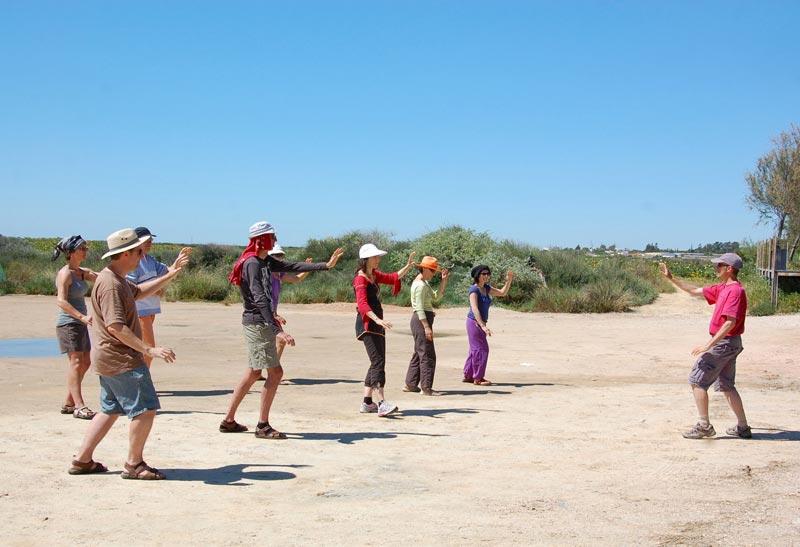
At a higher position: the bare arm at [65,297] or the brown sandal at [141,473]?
the bare arm at [65,297]

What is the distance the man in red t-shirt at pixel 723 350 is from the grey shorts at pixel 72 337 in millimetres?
6160

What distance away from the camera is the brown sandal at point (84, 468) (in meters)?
7.05

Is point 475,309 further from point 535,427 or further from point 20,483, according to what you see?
point 20,483

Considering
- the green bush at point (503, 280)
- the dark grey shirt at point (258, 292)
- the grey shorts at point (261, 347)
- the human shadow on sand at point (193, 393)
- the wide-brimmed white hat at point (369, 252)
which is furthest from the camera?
the green bush at point (503, 280)

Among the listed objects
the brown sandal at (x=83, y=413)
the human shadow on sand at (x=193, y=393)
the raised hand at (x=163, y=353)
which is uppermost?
the raised hand at (x=163, y=353)

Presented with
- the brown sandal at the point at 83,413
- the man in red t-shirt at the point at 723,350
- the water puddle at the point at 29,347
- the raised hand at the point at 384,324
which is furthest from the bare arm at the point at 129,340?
the water puddle at the point at 29,347

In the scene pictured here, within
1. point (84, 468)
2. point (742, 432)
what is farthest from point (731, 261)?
point (84, 468)

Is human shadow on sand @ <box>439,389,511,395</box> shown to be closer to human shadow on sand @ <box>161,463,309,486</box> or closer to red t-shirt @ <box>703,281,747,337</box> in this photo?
red t-shirt @ <box>703,281,747,337</box>

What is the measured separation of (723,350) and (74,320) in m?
6.54

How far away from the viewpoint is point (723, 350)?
8.80 meters

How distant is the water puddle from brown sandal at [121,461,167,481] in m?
9.14

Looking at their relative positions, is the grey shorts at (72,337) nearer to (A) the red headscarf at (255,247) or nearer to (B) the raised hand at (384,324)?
(A) the red headscarf at (255,247)

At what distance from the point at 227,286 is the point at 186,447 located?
969 inches

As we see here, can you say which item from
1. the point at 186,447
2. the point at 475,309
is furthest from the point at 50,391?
the point at 475,309
